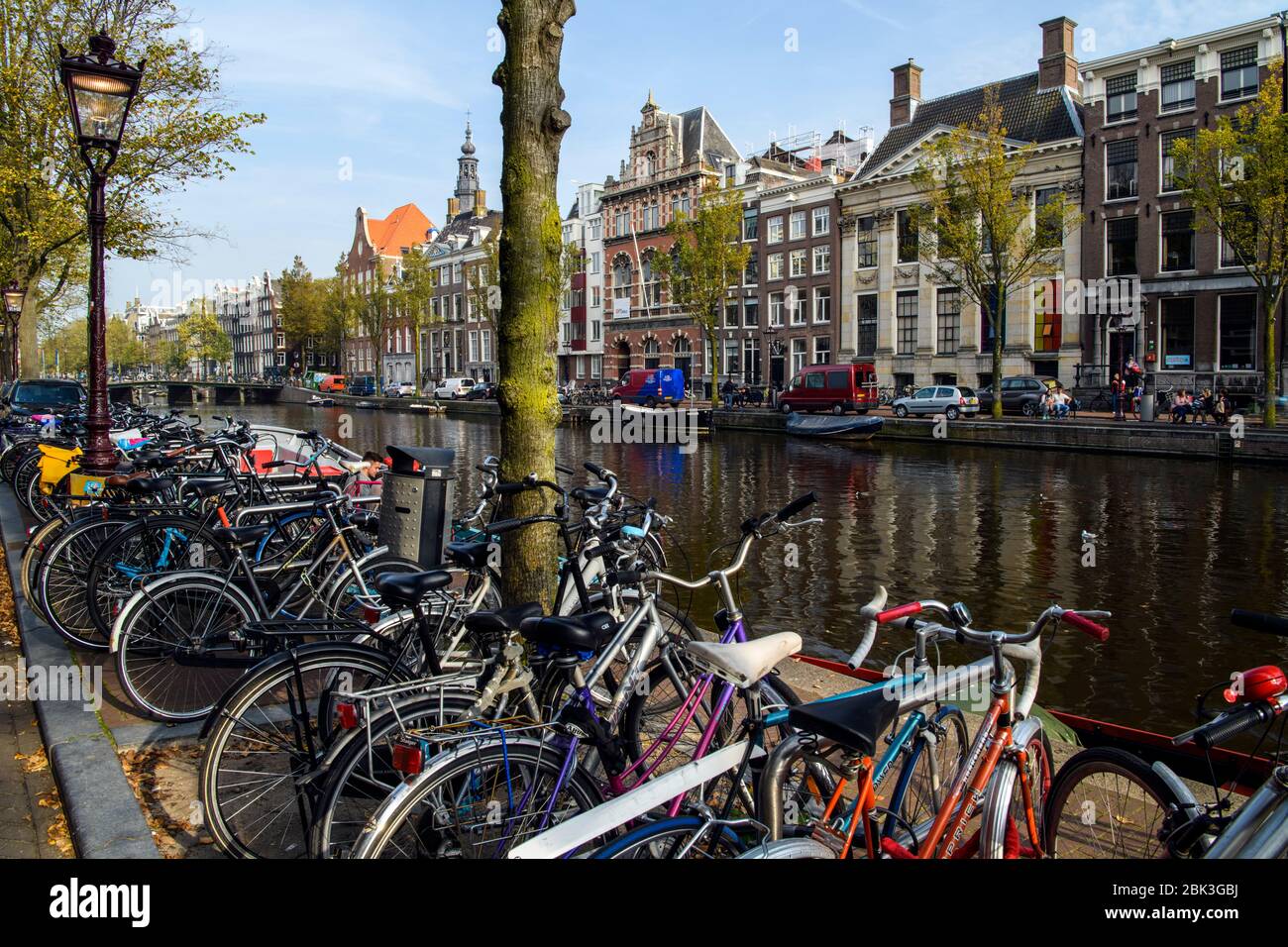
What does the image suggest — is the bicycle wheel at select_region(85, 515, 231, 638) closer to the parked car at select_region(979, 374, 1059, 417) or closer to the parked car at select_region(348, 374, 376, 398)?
the parked car at select_region(979, 374, 1059, 417)

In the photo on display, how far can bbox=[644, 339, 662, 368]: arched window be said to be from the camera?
60.4 m

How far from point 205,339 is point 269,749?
118 metres

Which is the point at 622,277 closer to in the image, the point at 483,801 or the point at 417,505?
the point at 417,505

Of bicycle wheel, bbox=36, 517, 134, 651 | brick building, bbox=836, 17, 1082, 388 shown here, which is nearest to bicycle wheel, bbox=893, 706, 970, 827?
bicycle wheel, bbox=36, 517, 134, 651

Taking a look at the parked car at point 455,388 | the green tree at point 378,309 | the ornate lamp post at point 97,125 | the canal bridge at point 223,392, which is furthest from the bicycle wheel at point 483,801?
the canal bridge at point 223,392

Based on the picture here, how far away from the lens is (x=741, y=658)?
9.66ft

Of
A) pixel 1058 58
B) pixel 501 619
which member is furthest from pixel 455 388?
pixel 501 619

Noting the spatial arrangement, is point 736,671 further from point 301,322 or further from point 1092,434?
point 301,322

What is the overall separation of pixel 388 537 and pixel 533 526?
189 cm

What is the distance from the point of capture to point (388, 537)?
20.2 feet

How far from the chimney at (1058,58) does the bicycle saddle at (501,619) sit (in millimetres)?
45233

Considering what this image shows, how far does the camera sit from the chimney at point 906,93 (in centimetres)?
4822

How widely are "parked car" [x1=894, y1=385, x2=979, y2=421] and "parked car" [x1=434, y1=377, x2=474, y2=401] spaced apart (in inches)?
1237

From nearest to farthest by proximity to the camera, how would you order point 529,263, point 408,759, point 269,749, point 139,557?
1. point 408,759
2. point 269,749
3. point 529,263
4. point 139,557
